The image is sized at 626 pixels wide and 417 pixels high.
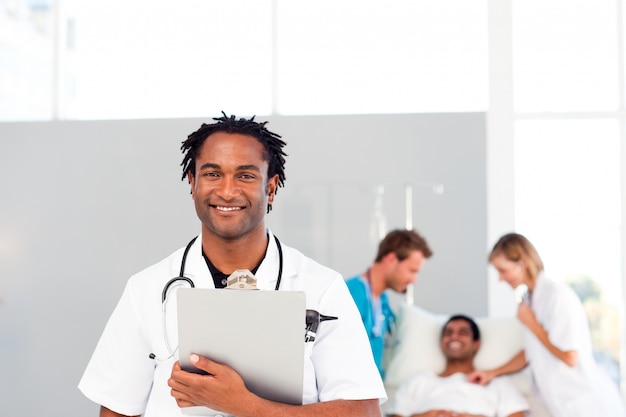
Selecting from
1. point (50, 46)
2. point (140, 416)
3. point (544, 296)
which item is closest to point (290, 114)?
point (50, 46)

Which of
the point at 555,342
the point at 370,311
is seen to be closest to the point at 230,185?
the point at 370,311

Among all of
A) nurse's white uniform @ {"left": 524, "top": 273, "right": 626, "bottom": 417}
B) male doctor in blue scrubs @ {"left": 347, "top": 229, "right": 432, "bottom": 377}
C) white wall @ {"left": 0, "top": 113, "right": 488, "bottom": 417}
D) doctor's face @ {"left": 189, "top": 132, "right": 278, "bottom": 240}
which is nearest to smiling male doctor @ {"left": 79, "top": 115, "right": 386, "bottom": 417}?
doctor's face @ {"left": 189, "top": 132, "right": 278, "bottom": 240}

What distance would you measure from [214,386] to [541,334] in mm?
2379

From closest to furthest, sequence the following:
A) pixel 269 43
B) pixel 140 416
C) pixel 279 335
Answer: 1. pixel 279 335
2. pixel 140 416
3. pixel 269 43

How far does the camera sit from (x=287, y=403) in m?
1.40

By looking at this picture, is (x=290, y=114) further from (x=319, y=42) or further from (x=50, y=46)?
(x=50, y=46)

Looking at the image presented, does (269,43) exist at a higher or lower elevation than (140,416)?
higher

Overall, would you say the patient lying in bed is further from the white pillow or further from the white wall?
the white wall

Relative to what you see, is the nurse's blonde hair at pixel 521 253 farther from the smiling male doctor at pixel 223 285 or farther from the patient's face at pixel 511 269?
the smiling male doctor at pixel 223 285

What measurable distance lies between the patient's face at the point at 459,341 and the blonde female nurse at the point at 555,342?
0.28m

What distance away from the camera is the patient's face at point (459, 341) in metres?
3.77

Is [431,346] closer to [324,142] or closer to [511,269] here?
[511,269]

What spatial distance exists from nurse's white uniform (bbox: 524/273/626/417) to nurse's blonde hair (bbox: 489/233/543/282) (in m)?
0.06

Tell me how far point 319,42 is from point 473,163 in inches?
43.2
